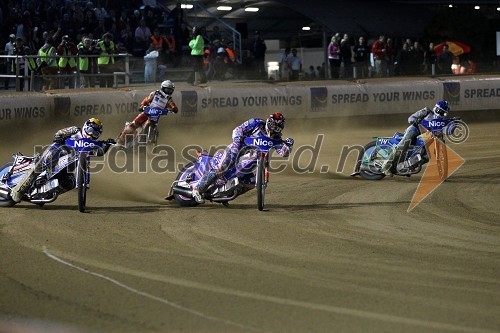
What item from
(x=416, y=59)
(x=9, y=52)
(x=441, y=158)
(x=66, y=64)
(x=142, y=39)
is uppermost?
(x=142, y=39)

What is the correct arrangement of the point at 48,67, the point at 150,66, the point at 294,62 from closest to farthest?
the point at 48,67
the point at 150,66
the point at 294,62

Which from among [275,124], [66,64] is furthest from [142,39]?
[275,124]

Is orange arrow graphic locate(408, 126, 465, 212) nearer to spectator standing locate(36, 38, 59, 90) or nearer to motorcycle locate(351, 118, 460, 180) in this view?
motorcycle locate(351, 118, 460, 180)

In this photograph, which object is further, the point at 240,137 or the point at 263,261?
the point at 240,137

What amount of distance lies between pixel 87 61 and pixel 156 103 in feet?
12.9

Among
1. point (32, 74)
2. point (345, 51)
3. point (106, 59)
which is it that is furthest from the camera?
point (345, 51)

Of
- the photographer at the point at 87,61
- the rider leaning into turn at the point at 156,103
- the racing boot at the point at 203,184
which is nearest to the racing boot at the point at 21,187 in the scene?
the racing boot at the point at 203,184

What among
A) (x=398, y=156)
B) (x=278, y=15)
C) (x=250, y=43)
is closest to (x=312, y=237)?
(x=398, y=156)

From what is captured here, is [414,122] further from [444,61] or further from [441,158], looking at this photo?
[444,61]

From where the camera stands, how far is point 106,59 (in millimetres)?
24859

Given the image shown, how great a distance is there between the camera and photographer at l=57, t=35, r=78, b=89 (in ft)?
79.0

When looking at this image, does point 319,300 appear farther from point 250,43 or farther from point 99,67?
point 250,43

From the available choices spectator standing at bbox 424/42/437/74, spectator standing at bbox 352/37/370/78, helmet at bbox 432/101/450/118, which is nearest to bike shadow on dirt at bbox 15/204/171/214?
helmet at bbox 432/101/450/118

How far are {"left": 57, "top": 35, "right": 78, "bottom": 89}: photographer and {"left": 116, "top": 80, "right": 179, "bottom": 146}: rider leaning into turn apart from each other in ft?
11.2
